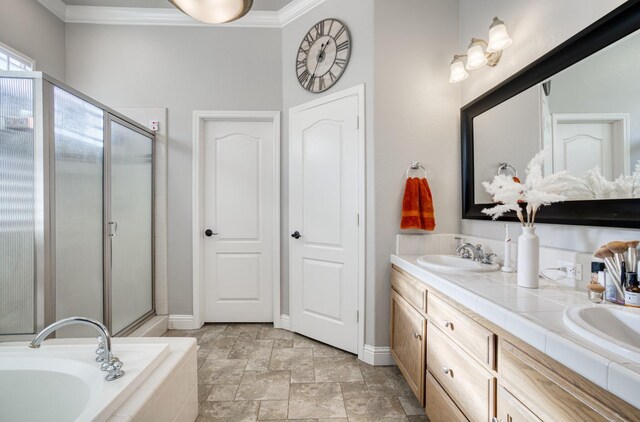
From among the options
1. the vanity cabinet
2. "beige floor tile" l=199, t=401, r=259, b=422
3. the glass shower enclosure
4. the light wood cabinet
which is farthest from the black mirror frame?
the glass shower enclosure

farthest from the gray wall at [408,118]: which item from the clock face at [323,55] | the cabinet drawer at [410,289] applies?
the clock face at [323,55]

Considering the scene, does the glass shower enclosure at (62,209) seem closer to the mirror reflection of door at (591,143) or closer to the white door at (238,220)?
the white door at (238,220)

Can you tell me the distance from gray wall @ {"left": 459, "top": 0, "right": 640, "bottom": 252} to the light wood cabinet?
746 millimetres

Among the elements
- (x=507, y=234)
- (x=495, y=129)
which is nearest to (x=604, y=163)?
(x=507, y=234)

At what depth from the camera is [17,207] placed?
1.52m

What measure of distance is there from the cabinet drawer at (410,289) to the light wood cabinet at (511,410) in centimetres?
58

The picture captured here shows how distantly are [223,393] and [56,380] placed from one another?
34.3 inches

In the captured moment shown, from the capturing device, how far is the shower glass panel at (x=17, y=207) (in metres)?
1.50

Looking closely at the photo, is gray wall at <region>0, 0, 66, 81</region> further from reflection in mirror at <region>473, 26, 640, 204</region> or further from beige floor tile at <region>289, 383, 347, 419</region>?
reflection in mirror at <region>473, 26, 640, 204</region>

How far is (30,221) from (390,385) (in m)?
2.32

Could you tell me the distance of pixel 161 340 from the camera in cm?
155

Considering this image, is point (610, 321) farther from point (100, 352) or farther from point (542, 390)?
point (100, 352)

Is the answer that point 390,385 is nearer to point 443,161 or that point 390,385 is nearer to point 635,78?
point 443,161

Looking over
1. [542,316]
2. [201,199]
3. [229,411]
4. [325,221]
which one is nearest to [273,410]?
[229,411]
